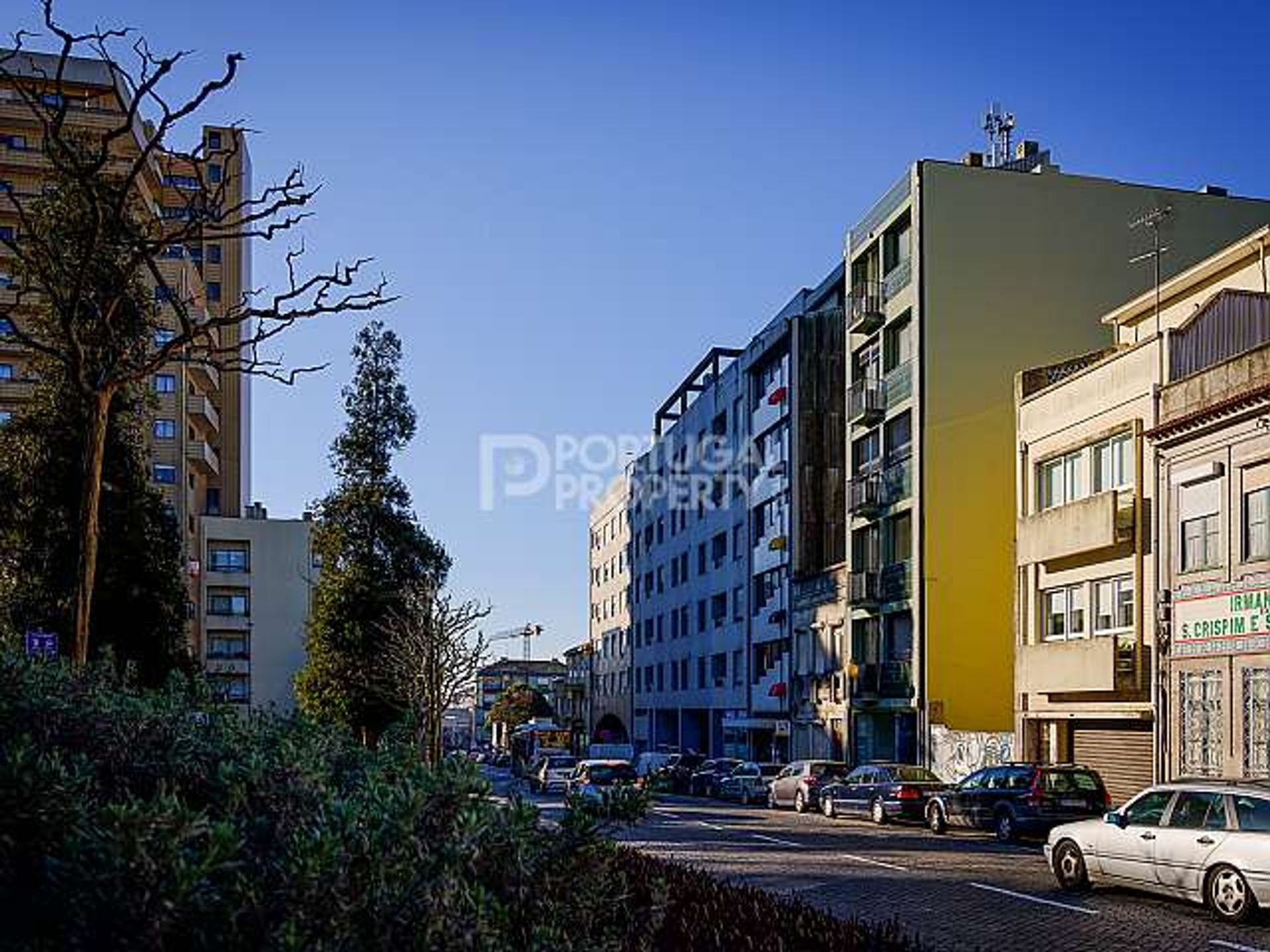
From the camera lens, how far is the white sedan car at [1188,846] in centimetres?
1625

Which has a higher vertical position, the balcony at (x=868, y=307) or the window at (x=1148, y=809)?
the balcony at (x=868, y=307)

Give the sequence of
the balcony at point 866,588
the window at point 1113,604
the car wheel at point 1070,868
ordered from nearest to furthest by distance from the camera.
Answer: the car wheel at point 1070,868 → the window at point 1113,604 → the balcony at point 866,588

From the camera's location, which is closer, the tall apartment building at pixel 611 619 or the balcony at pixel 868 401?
the balcony at pixel 868 401

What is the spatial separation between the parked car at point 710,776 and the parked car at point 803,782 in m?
5.76

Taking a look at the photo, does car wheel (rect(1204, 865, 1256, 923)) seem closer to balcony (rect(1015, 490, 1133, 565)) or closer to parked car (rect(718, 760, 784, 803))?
balcony (rect(1015, 490, 1133, 565))

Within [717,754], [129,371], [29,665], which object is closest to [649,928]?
[29,665]

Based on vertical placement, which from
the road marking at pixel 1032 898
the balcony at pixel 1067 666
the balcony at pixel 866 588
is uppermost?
the balcony at pixel 866 588

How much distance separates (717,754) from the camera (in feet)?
238

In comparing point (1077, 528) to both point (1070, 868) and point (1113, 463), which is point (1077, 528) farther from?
point (1070, 868)

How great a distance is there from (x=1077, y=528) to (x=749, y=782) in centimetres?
1596

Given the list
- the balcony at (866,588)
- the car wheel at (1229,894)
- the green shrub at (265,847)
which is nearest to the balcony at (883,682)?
the balcony at (866,588)

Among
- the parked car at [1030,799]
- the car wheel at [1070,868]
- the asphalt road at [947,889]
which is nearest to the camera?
the asphalt road at [947,889]

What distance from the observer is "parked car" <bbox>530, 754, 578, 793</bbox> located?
2056 inches

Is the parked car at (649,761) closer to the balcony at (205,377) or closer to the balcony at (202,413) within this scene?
the balcony at (202,413)
